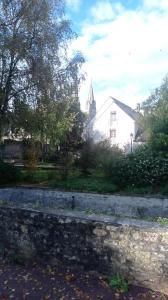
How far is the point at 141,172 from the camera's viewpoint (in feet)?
43.5

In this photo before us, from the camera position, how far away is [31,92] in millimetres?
14453

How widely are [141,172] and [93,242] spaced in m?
8.48

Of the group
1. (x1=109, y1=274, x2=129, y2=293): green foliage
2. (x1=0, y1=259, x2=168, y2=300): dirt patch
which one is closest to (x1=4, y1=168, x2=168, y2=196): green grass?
(x1=0, y1=259, x2=168, y2=300): dirt patch

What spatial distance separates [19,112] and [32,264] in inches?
382

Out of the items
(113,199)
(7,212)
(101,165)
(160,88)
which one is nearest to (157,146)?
(101,165)

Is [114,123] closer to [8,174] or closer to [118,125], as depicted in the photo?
[118,125]

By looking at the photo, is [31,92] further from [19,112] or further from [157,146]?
[157,146]

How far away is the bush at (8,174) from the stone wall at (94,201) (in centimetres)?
131

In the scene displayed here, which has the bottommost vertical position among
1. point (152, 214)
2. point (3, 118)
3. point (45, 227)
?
point (152, 214)

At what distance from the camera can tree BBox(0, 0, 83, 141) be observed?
1395cm

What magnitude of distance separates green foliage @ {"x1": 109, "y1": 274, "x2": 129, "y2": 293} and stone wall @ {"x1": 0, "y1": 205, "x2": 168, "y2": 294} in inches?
3.2

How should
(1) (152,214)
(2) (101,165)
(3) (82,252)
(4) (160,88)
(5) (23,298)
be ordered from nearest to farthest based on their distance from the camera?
1. (5) (23,298)
2. (3) (82,252)
3. (1) (152,214)
4. (2) (101,165)
5. (4) (160,88)

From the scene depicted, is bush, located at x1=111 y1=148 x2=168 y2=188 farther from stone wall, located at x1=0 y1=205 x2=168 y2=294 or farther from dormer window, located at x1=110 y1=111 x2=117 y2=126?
dormer window, located at x1=110 y1=111 x2=117 y2=126

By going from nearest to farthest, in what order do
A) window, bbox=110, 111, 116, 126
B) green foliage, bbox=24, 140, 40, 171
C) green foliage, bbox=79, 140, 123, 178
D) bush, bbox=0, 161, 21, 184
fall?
1. bush, bbox=0, 161, 21, 184
2. green foliage, bbox=79, 140, 123, 178
3. green foliage, bbox=24, 140, 40, 171
4. window, bbox=110, 111, 116, 126
